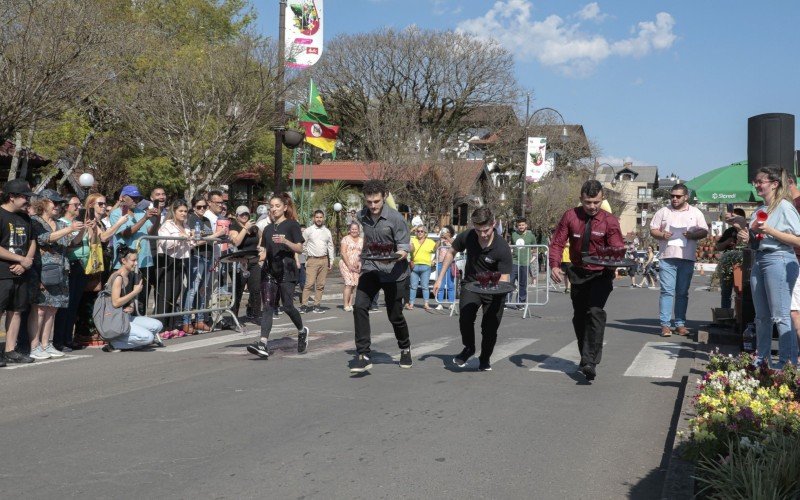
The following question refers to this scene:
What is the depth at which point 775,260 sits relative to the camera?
7.68 meters

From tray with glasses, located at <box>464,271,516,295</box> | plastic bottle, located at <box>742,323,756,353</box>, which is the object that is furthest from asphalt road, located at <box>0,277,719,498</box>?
tray with glasses, located at <box>464,271,516,295</box>

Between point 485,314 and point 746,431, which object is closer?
point 746,431

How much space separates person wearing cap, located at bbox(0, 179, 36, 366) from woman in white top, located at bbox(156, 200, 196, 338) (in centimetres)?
269

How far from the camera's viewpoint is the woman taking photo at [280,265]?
31.8 feet

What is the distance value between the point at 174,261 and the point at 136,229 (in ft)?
3.15

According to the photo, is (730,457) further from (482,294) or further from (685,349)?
(685,349)

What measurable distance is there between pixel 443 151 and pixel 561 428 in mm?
40722

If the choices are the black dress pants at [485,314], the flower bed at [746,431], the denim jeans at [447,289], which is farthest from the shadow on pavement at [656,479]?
the denim jeans at [447,289]

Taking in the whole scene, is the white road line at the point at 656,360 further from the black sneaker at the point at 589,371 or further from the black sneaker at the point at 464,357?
the black sneaker at the point at 464,357

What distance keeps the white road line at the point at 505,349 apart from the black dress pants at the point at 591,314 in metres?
1.26

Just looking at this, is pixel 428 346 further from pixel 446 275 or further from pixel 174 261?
pixel 446 275

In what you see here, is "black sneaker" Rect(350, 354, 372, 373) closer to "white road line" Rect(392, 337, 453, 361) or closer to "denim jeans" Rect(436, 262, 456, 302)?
"white road line" Rect(392, 337, 453, 361)

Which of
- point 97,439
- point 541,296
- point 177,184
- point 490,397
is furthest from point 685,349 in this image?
point 177,184

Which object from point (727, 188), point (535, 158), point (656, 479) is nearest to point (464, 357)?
point (656, 479)
